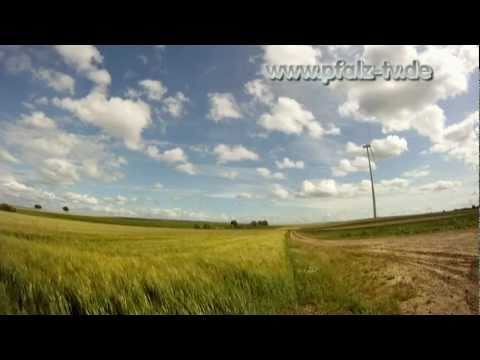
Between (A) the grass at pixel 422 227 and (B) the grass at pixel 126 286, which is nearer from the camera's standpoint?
(B) the grass at pixel 126 286

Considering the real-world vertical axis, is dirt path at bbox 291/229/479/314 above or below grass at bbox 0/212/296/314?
below

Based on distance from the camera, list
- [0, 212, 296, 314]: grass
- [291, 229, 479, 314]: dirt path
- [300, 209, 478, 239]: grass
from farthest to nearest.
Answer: [300, 209, 478, 239]: grass, [291, 229, 479, 314]: dirt path, [0, 212, 296, 314]: grass

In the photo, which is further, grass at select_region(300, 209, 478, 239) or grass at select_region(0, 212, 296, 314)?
grass at select_region(300, 209, 478, 239)

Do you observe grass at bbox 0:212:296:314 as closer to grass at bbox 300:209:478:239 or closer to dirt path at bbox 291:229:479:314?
dirt path at bbox 291:229:479:314

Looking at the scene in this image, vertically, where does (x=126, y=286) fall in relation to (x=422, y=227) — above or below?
above

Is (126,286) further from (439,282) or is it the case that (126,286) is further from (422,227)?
(422,227)

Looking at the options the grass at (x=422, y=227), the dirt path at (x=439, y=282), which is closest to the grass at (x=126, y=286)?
the dirt path at (x=439, y=282)

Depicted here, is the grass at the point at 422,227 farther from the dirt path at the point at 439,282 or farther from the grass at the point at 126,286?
the grass at the point at 126,286

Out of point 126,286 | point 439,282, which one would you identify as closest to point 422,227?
point 439,282

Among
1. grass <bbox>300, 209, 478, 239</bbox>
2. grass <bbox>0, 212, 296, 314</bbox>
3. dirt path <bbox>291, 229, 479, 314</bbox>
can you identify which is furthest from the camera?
grass <bbox>300, 209, 478, 239</bbox>

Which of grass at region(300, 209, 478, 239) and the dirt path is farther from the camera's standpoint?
grass at region(300, 209, 478, 239)

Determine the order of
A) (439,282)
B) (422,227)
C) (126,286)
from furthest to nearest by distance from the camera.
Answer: (422,227), (439,282), (126,286)

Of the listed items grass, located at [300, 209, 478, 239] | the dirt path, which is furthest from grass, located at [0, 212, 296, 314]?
grass, located at [300, 209, 478, 239]
